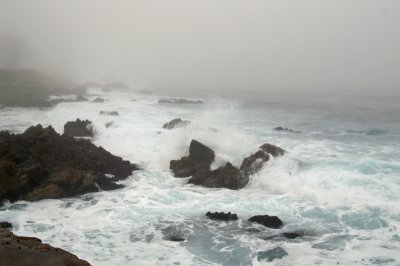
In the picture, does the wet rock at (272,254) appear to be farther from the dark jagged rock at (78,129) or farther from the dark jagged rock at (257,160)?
the dark jagged rock at (78,129)

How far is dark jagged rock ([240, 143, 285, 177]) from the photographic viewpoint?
71.1 feet

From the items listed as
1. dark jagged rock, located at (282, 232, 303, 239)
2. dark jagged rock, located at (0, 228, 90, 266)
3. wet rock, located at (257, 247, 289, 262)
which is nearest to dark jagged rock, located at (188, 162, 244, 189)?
dark jagged rock, located at (282, 232, 303, 239)

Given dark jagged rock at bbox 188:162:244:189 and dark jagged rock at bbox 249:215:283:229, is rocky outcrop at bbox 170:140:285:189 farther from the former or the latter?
dark jagged rock at bbox 249:215:283:229

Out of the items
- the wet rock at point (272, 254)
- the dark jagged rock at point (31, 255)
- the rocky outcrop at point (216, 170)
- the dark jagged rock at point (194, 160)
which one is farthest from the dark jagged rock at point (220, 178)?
the dark jagged rock at point (31, 255)

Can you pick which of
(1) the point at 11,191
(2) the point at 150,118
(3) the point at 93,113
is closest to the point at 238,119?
(2) the point at 150,118

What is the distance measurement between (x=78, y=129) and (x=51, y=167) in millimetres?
12974

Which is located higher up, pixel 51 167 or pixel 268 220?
pixel 51 167

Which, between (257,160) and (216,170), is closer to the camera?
(216,170)

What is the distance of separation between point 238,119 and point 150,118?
1037 centimetres

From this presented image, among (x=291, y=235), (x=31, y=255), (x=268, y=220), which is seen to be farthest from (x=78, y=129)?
(x=31, y=255)

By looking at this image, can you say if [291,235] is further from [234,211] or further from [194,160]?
[194,160]

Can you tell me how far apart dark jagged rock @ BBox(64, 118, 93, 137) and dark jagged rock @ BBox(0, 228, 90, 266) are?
2231cm

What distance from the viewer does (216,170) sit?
2167cm

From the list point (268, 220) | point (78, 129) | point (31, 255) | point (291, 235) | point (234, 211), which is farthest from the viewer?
point (78, 129)
